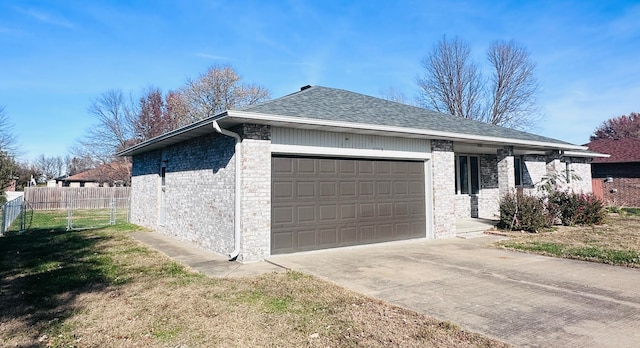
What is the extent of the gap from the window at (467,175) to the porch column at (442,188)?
4.60m

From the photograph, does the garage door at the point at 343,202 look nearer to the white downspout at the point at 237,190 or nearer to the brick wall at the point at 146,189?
the white downspout at the point at 237,190

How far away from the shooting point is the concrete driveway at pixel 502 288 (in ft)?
12.7

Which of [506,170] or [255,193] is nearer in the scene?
[255,193]

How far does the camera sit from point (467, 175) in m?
15.6

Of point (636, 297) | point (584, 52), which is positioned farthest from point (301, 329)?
point (584, 52)

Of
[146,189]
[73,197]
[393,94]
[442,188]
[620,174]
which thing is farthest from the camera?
[393,94]

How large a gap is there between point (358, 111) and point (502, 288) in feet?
18.9

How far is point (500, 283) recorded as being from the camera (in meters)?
5.79

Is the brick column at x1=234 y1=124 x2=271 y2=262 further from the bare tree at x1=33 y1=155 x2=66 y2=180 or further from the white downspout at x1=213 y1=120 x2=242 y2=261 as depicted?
the bare tree at x1=33 y1=155 x2=66 y2=180

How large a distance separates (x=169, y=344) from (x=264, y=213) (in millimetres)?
4221

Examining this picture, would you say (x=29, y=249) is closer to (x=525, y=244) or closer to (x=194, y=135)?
(x=194, y=135)

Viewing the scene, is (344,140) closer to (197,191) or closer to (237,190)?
(237,190)

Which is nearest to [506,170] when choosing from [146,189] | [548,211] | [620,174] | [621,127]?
[548,211]

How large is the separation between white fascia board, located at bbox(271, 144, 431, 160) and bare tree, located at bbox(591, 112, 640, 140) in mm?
45813
